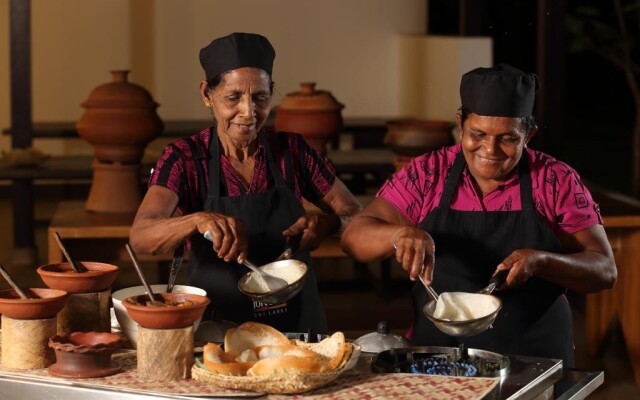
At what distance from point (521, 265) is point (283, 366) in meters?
0.79

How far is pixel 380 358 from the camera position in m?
2.67

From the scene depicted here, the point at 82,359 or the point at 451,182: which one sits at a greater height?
the point at 451,182

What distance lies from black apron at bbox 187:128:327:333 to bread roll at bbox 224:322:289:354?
26.4 inches

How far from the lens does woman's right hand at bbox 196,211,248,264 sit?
114 inches

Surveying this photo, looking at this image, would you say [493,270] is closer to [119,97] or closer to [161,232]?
[161,232]

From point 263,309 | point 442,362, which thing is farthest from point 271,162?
point 442,362

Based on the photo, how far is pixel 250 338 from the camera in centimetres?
262

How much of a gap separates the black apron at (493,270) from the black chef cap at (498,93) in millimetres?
236

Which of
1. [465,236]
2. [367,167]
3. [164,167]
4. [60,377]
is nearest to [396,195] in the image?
[465,236]

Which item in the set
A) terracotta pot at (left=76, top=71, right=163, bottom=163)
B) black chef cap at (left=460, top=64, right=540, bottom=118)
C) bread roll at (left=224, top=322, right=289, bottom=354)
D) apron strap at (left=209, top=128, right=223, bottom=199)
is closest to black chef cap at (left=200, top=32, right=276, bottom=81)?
apron strap at (left=209, top=128, right=223, bottom=199)

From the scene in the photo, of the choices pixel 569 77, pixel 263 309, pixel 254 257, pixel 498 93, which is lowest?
pixel 263 309

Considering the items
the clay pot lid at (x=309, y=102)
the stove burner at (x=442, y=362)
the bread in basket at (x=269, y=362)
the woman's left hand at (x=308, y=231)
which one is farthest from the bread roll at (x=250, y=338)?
the clay pot lid at (x=309, y=102)

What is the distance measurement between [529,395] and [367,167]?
15.0 feet

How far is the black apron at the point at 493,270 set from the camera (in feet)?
10.5
